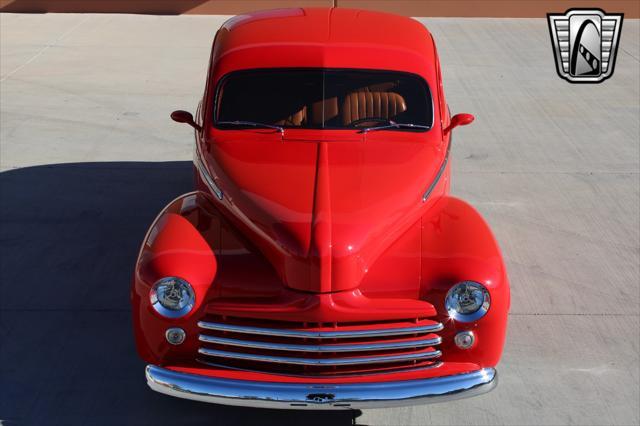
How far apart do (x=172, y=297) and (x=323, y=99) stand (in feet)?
5.71

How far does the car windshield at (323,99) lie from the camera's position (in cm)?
554

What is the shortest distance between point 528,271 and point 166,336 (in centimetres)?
298

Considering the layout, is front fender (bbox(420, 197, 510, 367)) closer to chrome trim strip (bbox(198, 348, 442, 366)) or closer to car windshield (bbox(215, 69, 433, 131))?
chrome trim strip (bbox(198, 348, 442, 366))

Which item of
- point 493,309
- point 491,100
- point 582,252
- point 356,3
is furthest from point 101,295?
point 356,3

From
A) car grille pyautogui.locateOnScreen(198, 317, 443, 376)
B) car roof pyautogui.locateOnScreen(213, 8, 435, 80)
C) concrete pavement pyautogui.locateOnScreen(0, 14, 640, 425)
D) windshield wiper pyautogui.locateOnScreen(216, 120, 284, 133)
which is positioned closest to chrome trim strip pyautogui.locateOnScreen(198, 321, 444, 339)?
car grille pyautogui.locateOnScreen(198, 317, 443, 376)

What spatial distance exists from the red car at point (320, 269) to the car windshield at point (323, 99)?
0.01m

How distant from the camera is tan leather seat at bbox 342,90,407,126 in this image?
555 centimetres

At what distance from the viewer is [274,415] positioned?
496 centimetres

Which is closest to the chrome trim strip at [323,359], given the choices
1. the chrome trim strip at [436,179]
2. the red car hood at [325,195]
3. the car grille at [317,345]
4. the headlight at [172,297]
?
the car grille at [317,345]

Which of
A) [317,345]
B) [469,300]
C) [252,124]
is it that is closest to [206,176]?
[252,124]

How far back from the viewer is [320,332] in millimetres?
4316

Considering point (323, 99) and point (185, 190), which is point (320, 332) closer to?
point (323, 99)

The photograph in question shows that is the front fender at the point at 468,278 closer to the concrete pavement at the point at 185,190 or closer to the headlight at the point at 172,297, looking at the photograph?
the concrete pavement at the point at 185,190

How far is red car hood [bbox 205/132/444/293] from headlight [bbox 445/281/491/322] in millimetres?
451
